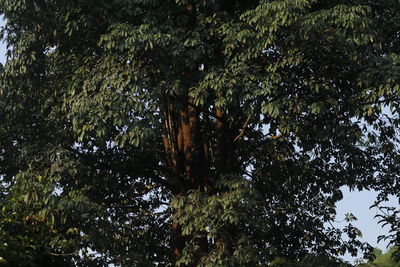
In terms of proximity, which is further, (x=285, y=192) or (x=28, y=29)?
(x=285, y=192)

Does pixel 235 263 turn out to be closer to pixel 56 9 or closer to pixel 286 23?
pixel 286 23

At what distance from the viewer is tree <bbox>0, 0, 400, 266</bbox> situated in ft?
46.1

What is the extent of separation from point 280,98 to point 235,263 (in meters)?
3.67

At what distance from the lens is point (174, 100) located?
50.3ft

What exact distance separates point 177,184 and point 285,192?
3750 millimetres

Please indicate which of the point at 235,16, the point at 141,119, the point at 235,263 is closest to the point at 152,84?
the point at 141,119

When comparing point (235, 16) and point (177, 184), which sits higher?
point (235, 16)

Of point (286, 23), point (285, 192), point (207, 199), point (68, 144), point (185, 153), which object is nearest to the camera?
point (286, 23)

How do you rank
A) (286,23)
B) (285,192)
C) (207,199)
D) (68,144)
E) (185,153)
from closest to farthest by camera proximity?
(286,23) < (207,199) < (68,144) < (185,153) < (285,192)

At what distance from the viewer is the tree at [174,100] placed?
14055 millimetres

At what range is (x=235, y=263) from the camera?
48.1 feet

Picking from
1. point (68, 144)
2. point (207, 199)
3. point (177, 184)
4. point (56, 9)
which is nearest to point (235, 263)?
point (207, 199)

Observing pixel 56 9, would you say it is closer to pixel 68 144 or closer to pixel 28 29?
pixel 28 29

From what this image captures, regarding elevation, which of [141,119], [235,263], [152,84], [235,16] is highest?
[235,16]
